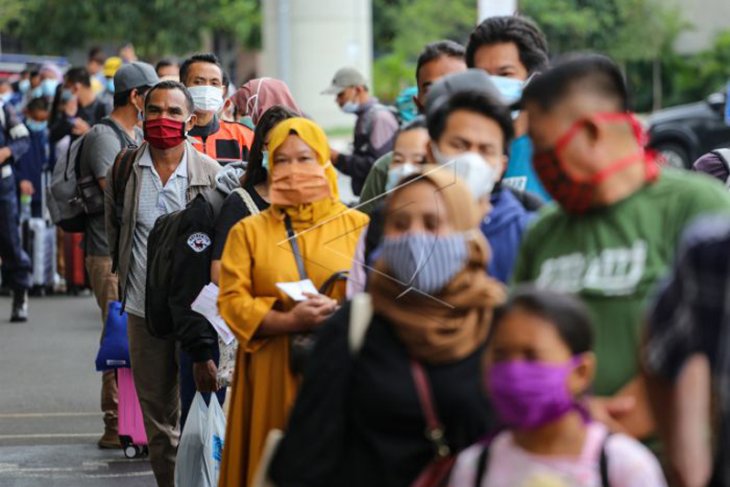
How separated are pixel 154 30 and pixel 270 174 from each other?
4222 centimetres

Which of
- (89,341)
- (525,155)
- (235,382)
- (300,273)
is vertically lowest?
(89,341)

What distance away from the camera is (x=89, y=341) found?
47.2 feet

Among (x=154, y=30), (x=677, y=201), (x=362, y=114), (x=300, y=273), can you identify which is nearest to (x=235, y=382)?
(x=300, y=273)

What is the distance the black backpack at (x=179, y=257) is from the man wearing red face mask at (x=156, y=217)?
41 centimetres

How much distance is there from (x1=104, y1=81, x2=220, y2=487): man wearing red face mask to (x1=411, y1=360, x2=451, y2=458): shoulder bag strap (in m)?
4.10

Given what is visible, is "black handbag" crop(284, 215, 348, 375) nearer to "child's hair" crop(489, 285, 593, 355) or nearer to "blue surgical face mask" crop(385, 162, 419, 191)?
"blue surgical face mask" crop(385, 162, 419, 191)

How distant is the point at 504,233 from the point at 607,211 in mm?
899

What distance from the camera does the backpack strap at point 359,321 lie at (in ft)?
14.2

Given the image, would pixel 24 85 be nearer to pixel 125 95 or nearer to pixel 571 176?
pixel 125 95

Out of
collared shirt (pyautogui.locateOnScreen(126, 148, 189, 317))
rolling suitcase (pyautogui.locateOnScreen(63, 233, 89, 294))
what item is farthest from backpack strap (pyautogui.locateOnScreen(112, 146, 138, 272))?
rolling suitcase (pyautogui.locateOnScreen(63, 233, 89, 294))

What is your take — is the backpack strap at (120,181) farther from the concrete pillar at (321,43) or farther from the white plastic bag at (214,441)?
the concrete pillar at (321,43)

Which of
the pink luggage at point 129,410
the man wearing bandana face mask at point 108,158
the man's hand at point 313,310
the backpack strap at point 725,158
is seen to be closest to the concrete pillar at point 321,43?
the man wearing bandana face mask at point 108,158

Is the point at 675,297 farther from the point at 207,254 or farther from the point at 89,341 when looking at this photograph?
the point at 89,341

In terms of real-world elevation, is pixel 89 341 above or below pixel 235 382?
below
